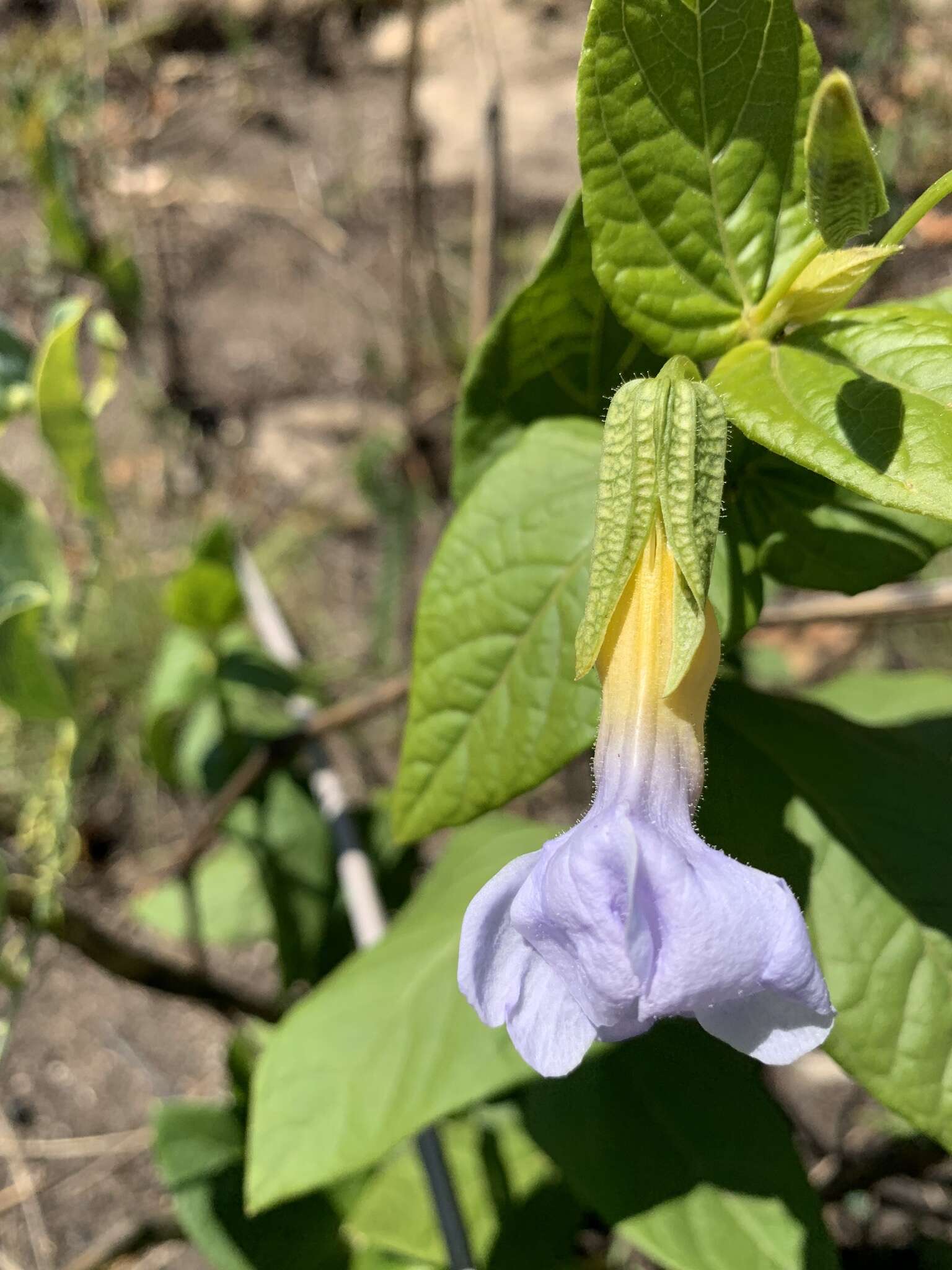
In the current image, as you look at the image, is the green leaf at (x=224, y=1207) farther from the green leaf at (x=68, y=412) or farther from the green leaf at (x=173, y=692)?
the green leaf at (x=68, y=412)

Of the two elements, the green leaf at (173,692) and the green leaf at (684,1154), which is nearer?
the green leaf at (684,1154)

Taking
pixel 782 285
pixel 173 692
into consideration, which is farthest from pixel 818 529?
pixel 173 692

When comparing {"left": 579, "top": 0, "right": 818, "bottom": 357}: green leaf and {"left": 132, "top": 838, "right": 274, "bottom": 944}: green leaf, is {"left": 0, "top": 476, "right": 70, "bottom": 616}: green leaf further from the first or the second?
{"left": 579, "top": 0, "right": 818, "bottom": 357}: green leaf


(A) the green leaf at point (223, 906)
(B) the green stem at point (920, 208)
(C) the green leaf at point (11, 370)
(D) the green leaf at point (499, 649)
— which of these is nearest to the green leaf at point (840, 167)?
(B) the green stem at point (920, 208)

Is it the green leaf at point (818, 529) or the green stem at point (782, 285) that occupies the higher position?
the green stem at point (782, 285)

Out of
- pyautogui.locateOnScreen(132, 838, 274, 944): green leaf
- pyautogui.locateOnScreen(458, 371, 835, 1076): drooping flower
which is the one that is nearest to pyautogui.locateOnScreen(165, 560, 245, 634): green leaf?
pyautogui.locateOnScreen(132, 838, 274, 944): green leaf

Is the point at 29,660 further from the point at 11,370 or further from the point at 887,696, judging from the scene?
the point at 887,696
